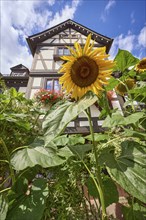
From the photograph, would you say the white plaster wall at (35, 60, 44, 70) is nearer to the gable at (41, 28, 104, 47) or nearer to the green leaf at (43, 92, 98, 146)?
the gable at (41, 28, 104, 47)

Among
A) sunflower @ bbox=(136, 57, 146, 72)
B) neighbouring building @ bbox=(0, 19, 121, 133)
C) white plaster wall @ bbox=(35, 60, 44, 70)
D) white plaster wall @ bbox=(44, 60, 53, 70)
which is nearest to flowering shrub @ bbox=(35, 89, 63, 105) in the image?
neighbouring building @ bbox=(0, 19, 121, 133)

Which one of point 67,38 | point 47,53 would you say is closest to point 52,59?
point 47,53

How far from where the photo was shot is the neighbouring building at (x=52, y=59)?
21.5 ft

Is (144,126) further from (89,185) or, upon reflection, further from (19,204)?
(19,204)

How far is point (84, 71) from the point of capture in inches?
39.9

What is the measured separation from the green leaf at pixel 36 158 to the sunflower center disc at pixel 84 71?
0.45 metres

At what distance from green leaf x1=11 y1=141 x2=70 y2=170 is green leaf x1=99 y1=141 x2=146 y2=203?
0.25 meters

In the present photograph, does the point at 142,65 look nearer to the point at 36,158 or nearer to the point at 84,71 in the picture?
the point at 84,71

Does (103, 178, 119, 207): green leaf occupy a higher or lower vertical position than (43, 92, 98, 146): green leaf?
lower

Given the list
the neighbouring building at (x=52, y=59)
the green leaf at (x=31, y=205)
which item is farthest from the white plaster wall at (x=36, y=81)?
the green leaf at (x=31, y=205)

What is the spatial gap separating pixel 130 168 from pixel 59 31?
10.3m

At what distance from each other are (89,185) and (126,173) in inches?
18.6

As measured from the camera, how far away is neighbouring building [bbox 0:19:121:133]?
6555mm

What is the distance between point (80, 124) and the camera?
20.4 feet
